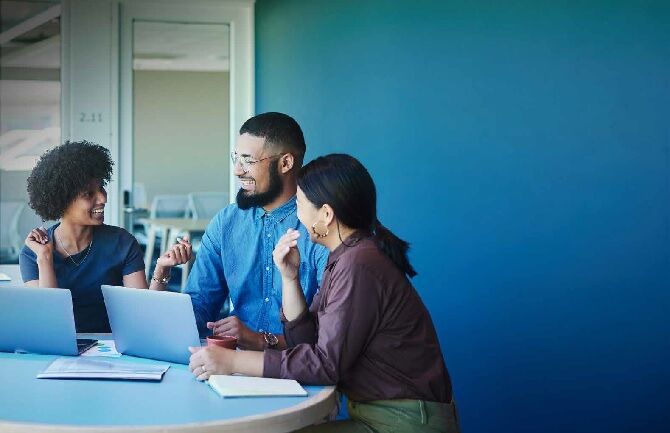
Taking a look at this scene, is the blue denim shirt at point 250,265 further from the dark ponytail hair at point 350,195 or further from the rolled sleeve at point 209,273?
the dark ponytail hair at point 350,195

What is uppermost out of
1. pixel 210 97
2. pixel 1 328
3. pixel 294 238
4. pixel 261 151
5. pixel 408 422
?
pixel 210 97

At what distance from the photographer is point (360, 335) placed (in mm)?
2084

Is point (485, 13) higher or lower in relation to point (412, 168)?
higher

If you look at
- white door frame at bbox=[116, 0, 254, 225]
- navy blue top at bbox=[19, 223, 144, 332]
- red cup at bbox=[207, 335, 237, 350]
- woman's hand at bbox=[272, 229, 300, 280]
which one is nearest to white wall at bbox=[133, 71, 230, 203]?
white door frame at bbox=[116, 0, 254, 225]

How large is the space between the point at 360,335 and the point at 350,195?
1.17ft

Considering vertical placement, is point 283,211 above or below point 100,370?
above

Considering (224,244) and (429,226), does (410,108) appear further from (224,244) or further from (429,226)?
(224,244)

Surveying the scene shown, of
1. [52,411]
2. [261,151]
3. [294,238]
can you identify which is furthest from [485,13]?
[52,411]

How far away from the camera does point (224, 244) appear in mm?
2895

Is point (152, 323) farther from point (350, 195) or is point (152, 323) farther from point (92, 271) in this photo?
point (92, 271)

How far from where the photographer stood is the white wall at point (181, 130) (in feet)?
21.6

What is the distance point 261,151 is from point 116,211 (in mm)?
3552

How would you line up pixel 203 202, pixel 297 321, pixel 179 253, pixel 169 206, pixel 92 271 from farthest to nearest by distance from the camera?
1. pixel 169 206
2. pixel 203 202
3. pixel 92 271
4. pixel 179 253
5. pixel 297 321

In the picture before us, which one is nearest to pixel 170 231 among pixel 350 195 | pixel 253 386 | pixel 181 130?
pixel 181 130
